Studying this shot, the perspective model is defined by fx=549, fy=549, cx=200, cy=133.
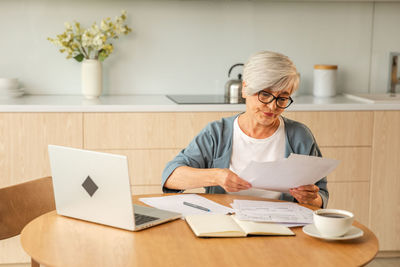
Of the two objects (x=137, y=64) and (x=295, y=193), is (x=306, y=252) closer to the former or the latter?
(x=295, y=193)

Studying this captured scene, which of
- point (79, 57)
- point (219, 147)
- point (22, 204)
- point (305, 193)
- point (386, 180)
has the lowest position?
point (386, 180)

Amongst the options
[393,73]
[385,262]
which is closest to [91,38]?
[393,73]

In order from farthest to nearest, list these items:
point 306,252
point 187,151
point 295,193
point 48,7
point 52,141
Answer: point 48,7 → point 52,141 → point 187,151 → point 295,193 → point 306,252

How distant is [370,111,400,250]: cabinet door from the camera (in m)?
3.37

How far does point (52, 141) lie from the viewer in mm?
3135

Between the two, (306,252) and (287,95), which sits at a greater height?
(287,95)

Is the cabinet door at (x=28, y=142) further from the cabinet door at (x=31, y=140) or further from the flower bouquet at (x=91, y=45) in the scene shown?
the flower bouquet at (x=91, y=45)

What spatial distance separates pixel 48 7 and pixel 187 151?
74.7 inches

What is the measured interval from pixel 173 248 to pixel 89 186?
0.32 m

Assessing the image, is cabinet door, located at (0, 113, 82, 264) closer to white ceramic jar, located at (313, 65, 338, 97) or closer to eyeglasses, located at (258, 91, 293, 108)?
eyeglasses, located at (258, 91, 293, 108)

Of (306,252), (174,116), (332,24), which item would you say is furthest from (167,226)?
(332,24)

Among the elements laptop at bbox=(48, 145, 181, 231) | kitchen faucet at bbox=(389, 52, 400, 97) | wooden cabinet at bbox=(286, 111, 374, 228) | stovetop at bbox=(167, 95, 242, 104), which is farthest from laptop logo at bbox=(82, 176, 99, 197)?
kitchen faucet at bbox=(389, 52, 400, 97)

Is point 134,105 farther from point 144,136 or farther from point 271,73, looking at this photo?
point 271,73

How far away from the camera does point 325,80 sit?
147 inches
